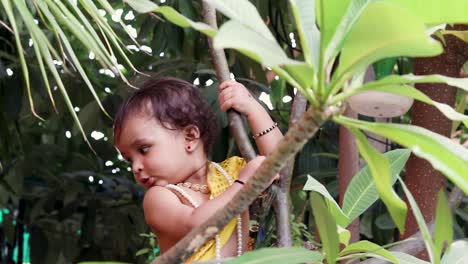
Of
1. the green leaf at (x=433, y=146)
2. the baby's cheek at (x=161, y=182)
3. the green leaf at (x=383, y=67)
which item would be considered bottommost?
the baby's cheek at (x=161, y=182)

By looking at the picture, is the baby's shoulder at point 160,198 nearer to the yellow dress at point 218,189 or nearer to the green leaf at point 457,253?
the yellow dress at point 218,189

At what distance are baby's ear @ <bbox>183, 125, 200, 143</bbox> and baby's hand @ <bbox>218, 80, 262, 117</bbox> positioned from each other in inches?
3.3

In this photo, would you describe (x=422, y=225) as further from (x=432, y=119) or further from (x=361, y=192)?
(x=432, y=119)

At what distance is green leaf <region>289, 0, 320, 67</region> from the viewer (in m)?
0.48

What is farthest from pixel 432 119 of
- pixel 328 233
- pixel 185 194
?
pixel 328 233

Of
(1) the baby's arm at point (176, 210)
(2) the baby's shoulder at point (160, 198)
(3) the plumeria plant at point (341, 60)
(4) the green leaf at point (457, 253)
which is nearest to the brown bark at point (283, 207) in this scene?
(1) the baby's arm at point (176, 210)

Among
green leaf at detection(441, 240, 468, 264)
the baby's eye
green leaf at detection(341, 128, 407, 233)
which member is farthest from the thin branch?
green leaf at detection(341, 128, 407, 233)

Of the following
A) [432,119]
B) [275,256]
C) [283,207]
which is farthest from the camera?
[432,119]

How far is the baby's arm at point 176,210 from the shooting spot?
93 centimetres

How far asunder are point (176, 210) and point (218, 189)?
0.10 metres

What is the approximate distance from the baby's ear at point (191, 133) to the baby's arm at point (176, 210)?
0.36 feet

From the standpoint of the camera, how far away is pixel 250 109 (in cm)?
108

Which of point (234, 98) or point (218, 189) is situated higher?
point (234, 98)

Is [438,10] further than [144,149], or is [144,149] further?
[144,149]
